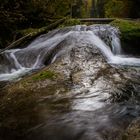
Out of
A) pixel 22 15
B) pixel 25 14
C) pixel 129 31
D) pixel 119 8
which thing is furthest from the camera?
pixel 119 8

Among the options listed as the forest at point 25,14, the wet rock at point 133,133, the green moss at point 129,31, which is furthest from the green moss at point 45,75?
the forest at point 25,14

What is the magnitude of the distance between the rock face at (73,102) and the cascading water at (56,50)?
1176 mm

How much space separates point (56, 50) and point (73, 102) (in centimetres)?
379

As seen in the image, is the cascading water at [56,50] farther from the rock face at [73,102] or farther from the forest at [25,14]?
the forest at [25,14]

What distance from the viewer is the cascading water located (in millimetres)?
8797

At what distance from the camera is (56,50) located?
8.88m

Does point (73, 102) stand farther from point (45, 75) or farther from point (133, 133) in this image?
point (133, 133)

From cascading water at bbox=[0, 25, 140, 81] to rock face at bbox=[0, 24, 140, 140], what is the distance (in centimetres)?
118

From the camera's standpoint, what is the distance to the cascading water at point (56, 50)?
8.80m

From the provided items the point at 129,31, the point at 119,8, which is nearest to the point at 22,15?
the point at 129,31

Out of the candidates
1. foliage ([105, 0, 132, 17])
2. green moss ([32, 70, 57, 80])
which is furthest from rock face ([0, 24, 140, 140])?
foliage ([105, 0, 132, 17])

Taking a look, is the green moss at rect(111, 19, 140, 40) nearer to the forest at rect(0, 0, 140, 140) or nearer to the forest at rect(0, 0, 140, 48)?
the forest at rect(0, 0, 140, 140)

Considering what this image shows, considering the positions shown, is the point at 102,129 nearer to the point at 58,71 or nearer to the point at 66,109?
the point at 66,109

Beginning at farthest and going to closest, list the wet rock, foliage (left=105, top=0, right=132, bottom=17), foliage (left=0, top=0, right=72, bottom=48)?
foliage (left=105, top=0, right=132, bottom=17) < foliage (left=0, top=0, right=72, bottom=48) < the wet rock
